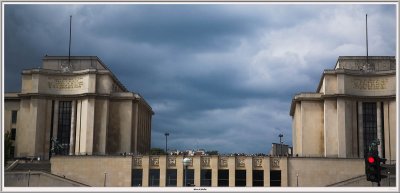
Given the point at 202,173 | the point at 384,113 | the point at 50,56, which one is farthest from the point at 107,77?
the point at 384,113

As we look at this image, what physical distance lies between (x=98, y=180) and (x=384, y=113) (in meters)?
36.4

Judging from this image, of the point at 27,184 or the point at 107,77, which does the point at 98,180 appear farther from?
the point at 107,77

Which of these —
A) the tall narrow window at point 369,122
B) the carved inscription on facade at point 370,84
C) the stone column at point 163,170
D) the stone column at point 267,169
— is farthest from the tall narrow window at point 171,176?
Answer: the carved inscription on facade at point 370,84

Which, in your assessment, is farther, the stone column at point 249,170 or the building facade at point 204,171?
the stone column at point 249,170

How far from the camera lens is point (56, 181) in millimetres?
62719

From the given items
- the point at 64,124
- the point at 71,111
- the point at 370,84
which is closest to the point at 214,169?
the point at 370,84

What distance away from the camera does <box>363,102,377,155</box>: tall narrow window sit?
83.9 metres

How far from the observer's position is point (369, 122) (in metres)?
84.1

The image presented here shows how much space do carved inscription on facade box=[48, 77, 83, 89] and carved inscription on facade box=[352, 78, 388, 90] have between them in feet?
116

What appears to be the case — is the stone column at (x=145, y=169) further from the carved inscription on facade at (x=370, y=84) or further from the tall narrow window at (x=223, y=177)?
the carved inscription on facade at (x=370, y=84)

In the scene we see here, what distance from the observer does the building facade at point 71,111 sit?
85.6m

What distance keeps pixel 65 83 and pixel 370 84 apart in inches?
1540

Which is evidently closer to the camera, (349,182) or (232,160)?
(349,182)

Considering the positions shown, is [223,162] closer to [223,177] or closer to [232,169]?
[232,169]
